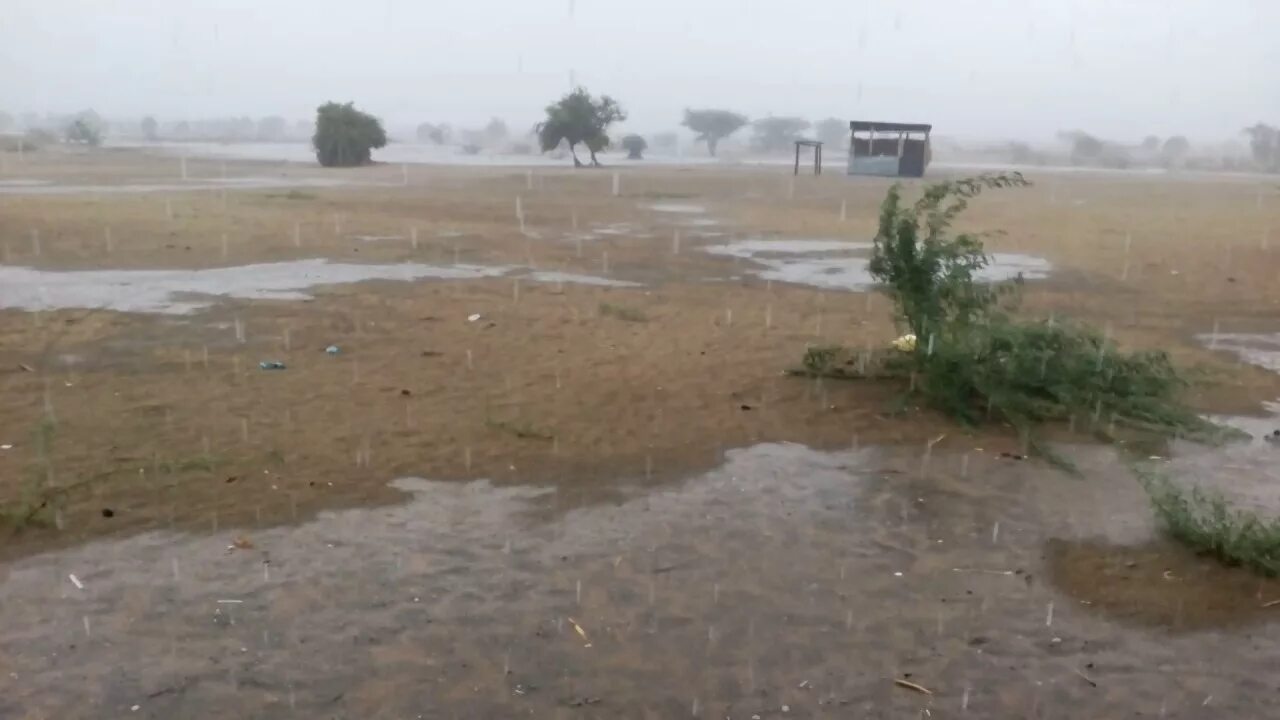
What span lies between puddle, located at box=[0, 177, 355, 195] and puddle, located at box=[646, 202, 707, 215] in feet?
44.4

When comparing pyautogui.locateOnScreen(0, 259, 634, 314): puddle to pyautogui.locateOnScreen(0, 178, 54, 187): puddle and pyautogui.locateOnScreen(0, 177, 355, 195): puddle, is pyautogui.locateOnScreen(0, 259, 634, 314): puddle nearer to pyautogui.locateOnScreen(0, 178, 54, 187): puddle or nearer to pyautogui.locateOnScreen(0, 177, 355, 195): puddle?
pyautogui.locateOnScreen(0, 177, 355, 195): puddle

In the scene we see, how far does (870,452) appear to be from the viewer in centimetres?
816

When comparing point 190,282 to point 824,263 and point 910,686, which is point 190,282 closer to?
point 824,263

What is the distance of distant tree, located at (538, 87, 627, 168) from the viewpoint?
64875 mm

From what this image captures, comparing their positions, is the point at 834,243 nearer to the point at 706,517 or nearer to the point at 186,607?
the point at 706,517

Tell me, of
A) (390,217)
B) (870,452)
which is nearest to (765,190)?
(390,217)

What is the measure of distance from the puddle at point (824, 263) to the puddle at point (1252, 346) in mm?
3378

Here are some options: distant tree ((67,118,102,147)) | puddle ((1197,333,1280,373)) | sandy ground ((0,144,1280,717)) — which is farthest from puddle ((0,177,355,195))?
distant tree ((67,118,102,147))

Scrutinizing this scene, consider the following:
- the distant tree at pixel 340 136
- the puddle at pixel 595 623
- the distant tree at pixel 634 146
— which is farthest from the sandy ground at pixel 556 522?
the distant tree at pixel 634 146

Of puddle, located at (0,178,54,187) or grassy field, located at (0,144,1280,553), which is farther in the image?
puddle, located at (0,178,54,187)

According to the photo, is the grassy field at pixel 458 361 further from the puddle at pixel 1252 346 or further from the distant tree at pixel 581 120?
the distant tree at pixel 581 120

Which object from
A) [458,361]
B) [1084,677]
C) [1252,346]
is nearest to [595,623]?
[1084,677]

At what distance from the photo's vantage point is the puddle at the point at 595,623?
4559 mm

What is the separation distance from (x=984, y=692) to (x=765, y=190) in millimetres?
38805
